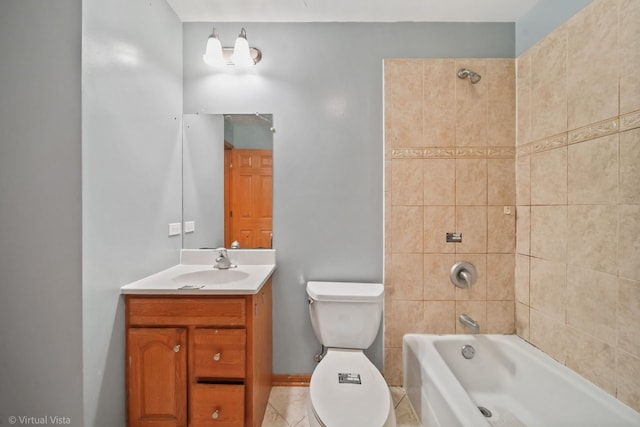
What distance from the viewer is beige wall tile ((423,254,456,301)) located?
1.74 meters

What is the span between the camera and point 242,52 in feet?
5.41

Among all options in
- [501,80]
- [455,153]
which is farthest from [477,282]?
[501,80]

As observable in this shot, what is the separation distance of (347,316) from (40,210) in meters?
1.49

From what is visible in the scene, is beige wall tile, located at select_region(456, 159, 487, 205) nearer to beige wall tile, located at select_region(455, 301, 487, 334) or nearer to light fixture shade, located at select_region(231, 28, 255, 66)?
beige wall tile, located at select_region(455, 301, 487, 334)

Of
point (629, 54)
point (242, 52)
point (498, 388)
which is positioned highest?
point (242, 52)

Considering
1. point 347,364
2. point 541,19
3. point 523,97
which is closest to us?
point 347,364

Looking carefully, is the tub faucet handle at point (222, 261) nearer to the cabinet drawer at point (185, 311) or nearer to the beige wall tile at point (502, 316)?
the cabinet drawer at point (185, 311)

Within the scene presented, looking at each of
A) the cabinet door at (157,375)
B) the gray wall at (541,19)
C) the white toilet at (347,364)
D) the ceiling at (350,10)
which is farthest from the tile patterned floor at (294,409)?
the ceiling at (350,10)

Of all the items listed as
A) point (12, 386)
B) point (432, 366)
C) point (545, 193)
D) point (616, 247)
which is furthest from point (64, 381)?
point (545, 193)

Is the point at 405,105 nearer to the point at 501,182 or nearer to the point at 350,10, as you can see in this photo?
the point at 350,10

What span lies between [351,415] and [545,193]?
1516 millimetres

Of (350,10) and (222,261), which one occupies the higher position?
(350,10)

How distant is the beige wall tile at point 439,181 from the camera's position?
1726 millimetres

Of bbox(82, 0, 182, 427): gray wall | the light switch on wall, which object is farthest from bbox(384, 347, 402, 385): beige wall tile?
the light switch on wall
